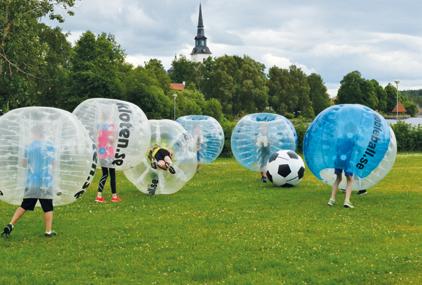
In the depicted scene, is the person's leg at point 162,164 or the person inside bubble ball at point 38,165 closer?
the person inside bubble ball at point 38,165

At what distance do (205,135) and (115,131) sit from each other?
8596 mm

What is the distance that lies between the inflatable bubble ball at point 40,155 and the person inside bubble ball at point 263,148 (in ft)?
30.6

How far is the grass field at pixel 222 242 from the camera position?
297 inches

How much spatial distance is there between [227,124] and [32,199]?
26.3 metres

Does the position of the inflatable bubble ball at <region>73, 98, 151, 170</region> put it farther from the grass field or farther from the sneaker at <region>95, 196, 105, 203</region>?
the grass field

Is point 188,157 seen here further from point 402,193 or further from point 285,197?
point 402,193

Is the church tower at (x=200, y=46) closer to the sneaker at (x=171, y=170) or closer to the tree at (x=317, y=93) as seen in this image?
the tree at (x=317, y=93)

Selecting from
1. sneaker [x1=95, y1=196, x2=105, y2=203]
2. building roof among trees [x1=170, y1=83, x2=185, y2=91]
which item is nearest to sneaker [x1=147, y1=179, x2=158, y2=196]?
sneaker [x1=95, y1=196, x2=105, y2=203]

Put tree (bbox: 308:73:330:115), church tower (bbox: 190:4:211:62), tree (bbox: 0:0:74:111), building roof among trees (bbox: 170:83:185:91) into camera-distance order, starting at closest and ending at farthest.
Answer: tree (bbox: 0:0:74:111) < building roof among trees (bbox: 170:83:185:91) < tree (bbox: 308:73:330:115) < church tower (bbox: 190:4:211:62)

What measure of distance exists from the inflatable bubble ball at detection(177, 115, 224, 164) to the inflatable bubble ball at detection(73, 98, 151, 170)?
310 inches

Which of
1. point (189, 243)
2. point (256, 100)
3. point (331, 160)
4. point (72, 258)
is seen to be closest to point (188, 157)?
point (331, 160)

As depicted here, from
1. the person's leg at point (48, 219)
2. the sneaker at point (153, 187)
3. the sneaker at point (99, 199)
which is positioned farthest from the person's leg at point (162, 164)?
the person's leg at point (48, 219)

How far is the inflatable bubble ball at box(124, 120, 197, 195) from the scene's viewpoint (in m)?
14.7

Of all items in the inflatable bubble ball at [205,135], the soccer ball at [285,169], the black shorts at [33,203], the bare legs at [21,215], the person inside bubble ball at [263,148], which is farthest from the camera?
the inflatable bubble ball at [205,135]
